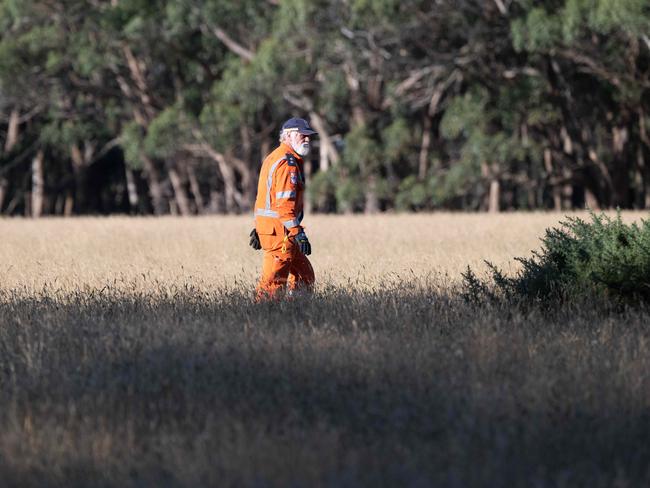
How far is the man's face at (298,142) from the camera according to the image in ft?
32.6

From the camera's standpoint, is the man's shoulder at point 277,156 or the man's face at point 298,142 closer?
the man's shoulder at point 277,156

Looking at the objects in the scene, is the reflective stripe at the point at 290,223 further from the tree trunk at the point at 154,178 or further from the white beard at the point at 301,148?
the tree trunk at the point at 154,178

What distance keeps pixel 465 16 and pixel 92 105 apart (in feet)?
60.1

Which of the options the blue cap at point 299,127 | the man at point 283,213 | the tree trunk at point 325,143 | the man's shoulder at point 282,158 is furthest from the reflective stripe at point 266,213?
the tree trunk at point 325,143

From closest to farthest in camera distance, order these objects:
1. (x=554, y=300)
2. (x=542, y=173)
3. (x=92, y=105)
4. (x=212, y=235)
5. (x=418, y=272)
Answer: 1. (x=554, y=300)
2. (x=418, y=272)
3. (x=212, y=235)
4. (x=542, y=173)
5. (x=92, y=105)

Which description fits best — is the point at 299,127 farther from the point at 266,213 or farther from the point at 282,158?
the point at 266,213

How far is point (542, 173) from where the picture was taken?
34.7 meters

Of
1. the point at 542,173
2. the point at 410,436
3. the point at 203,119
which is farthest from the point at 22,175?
the point at 410,436

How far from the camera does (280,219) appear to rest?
9867 millimetres

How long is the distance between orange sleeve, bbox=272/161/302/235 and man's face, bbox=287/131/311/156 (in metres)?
0.18

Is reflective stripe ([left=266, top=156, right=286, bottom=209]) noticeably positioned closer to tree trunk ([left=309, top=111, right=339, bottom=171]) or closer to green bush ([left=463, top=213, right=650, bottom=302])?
green bush ([left=463, top=213, right=650, bottom=302])

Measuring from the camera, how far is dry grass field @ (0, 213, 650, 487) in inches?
197

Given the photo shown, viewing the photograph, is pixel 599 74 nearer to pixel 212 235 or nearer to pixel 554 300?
pixel 212 235

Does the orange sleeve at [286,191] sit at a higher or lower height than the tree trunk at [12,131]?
lower
